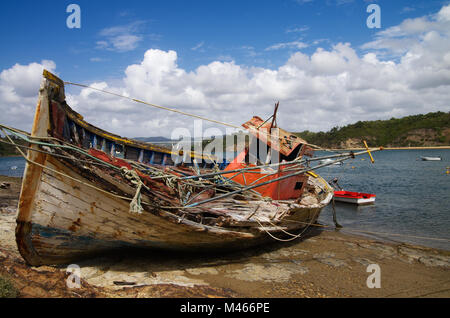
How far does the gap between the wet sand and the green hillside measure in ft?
250

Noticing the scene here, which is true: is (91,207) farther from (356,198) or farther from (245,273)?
(356,198)

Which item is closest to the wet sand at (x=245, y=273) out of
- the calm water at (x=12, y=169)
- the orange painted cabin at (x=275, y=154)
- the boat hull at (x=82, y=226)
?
the boat hull at (x=82, y=226)

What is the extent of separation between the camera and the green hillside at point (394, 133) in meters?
76.1

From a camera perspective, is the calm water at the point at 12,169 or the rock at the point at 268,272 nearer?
the rock at the point at 268,272

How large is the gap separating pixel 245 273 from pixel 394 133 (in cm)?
9421

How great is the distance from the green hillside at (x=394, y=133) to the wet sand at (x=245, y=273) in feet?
250

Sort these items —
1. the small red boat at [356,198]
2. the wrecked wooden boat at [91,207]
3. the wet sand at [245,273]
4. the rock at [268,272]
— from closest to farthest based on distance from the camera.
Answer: the wrecked wooden boat at [91,207]
the wet sand at [245,273]
the rock at [268,272]
the small red boat at [356,198]

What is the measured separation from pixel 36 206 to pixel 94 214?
0.90m

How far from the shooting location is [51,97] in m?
4.47

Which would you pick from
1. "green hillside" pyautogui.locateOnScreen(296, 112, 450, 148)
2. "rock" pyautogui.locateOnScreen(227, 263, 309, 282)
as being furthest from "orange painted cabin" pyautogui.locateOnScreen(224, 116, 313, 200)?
"green hillside" pyautogui.locateOnScreen(296, 112, 450, 148)
